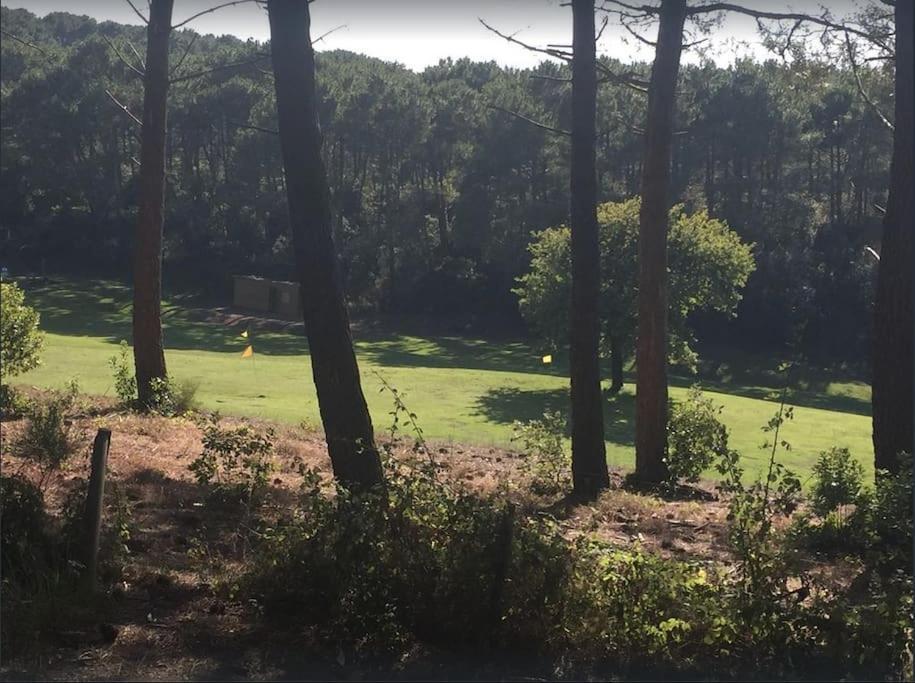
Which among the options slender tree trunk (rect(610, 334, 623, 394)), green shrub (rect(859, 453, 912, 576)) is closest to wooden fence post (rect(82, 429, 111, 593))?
green shrub (rect(859, 453, 912, 576))

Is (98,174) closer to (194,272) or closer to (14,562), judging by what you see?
(194,272)

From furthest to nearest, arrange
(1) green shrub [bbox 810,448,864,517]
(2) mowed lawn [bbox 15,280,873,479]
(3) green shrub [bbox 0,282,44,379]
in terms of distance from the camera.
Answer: (2) mowed lawn [bbox 15,280,873,479] → (3) green shrub [bbox 0,282,44,379] → (1) green shrub [bbox 810,448,864,517]

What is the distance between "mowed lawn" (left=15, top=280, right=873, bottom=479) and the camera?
21.5 meters

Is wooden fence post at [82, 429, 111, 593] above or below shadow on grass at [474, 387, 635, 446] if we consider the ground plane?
above

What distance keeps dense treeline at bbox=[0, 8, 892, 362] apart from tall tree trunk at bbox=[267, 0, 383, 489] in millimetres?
36512

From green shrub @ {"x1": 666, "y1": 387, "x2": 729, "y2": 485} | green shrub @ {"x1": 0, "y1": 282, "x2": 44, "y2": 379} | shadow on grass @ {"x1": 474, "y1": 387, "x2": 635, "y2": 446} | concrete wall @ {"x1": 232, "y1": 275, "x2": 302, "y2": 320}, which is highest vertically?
concrete wall @ {"x1": 232, "y1": 275, "x2": 302, "y2": 320}

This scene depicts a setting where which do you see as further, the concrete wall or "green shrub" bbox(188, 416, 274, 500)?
the concrete wall

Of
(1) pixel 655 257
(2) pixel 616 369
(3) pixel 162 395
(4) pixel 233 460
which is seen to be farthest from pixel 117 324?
(4) pixel 233 460

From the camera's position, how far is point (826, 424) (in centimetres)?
2764

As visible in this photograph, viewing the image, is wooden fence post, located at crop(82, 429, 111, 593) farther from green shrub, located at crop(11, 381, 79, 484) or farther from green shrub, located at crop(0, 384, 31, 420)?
green shrub, located at crop(0, 384, 31, 420)

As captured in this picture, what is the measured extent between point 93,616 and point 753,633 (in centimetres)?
323

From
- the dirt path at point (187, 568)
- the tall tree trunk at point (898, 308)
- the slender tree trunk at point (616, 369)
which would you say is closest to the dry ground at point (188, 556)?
the dirt path at point (187, 568)

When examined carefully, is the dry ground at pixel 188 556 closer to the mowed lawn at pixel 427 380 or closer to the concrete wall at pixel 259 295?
the mowed lawn at pixel 427 380

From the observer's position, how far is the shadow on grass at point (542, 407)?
25014 mm
